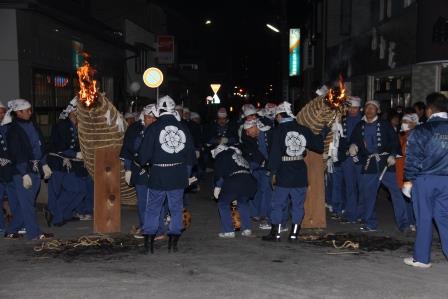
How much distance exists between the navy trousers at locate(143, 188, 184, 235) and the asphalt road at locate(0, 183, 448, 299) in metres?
0.33

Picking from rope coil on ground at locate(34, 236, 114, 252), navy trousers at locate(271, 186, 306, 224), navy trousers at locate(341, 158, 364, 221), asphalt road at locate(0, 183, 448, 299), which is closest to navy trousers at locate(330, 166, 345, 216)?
navy trousers at locate(341, 158, 364, 221)

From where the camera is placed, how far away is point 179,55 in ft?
153

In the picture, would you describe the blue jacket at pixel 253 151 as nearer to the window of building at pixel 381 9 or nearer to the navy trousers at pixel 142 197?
the navy trousers at pixel 142 197

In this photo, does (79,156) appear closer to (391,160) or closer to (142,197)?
(142,197)

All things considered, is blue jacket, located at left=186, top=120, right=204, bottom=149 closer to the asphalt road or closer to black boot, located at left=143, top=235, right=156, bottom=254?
the asphalt road

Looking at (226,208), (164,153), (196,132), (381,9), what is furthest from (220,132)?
(381,9)

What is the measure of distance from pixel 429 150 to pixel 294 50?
90.0 feet

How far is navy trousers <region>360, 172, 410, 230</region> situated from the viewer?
8.71 metres

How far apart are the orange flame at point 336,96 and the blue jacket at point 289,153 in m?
1.15

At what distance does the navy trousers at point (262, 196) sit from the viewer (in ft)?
31.6

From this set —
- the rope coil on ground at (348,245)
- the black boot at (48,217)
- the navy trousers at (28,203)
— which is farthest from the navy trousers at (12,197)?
the rope coil on ground at (348,245)

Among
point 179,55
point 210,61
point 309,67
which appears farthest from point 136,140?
point 210,61

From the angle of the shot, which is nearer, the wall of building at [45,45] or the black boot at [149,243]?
the black boot at [149,243]

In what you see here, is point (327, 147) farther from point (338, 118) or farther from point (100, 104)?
point (100, 104)
